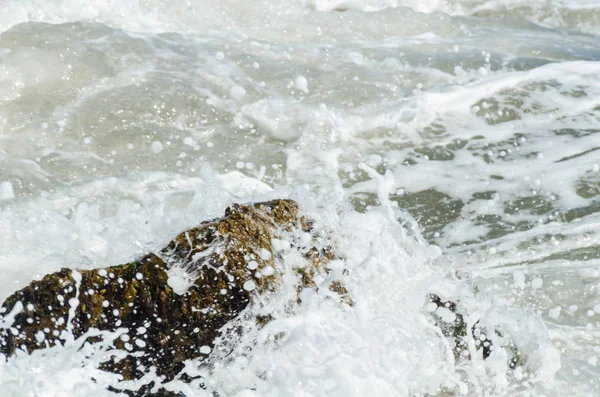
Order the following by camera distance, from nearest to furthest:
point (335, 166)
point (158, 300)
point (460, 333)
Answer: point (158, 300)
point (460, 333)
point (335, 166)

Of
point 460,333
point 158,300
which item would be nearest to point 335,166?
point 460,333

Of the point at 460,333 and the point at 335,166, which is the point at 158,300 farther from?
the point at 335,166

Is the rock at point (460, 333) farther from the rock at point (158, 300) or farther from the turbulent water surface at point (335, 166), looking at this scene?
the rock at point (158, 300)

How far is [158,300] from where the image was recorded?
2.75m

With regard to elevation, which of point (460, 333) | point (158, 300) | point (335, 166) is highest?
point (158, 300)

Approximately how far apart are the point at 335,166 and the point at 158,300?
119 inches

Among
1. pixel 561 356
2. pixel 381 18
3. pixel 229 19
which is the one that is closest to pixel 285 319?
pixel 561 356

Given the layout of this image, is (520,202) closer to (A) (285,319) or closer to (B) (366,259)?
(B) (366,259)

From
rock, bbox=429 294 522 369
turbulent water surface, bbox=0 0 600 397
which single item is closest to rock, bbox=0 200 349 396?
turbulent water surface, bbox=0 0 600 397

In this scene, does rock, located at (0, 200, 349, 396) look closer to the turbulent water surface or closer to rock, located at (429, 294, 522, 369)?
the turbulent water surface

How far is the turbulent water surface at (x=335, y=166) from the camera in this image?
3.06m

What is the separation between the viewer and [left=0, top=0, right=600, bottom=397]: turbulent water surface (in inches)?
121

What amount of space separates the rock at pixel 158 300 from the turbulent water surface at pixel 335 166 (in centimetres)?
9

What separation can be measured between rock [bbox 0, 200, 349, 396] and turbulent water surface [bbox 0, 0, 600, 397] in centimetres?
9
